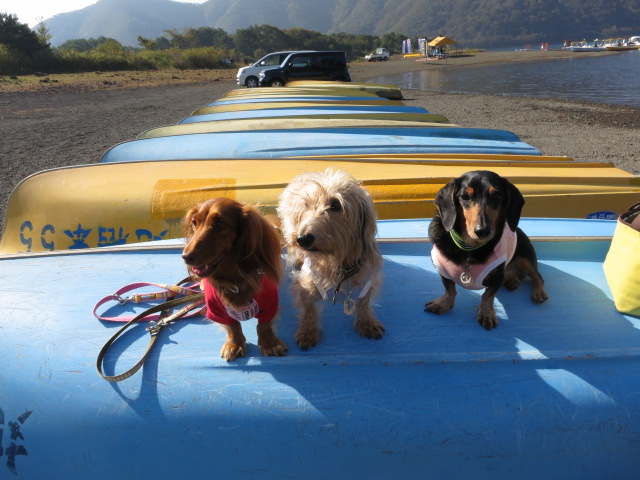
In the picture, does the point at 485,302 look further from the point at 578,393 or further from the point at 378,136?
the point at 378,136

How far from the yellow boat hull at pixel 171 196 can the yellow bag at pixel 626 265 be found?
1.89m

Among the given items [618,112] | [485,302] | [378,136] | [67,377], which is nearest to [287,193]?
[485,302]

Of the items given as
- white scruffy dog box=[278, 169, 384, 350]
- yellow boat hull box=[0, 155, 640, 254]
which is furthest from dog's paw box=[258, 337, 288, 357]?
yellow boat hull box=[0, 155, 640, 254]

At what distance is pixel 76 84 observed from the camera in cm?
2867

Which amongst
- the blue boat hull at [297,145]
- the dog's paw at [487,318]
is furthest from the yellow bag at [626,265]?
the blue boat hull at [297,145]

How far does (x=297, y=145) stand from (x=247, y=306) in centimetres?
438

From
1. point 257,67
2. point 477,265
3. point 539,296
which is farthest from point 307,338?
point 257,67

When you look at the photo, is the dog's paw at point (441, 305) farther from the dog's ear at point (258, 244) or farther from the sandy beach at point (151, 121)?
the sandy beach at point (151, 121)

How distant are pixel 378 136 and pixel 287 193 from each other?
4.83 m

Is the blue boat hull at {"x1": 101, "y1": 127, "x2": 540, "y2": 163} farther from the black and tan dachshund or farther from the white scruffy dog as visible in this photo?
the black and tan dachshund

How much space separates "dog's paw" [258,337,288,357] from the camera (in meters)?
2.15

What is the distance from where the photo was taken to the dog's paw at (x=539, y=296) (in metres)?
2.49

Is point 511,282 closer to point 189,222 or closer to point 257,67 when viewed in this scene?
point 189,222

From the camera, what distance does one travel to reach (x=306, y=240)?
1.97m
